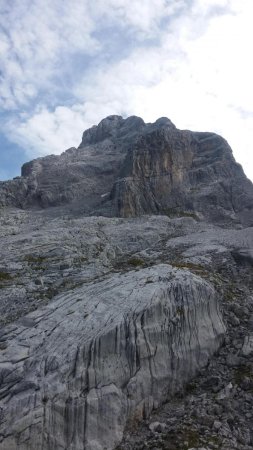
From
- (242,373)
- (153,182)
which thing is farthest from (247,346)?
(153,182)

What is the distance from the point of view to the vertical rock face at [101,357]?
1636 centimetres

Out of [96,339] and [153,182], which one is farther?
[153,182]

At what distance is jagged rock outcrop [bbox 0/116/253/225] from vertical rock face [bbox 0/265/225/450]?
1432 inches

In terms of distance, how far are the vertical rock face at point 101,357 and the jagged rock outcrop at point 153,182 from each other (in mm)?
36363

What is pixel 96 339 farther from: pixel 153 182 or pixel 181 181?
pixel 181 181

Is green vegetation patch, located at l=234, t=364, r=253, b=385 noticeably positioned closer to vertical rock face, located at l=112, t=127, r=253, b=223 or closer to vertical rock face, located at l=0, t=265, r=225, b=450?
vertical rock face, located at l=0, t=265, r=225, b=450

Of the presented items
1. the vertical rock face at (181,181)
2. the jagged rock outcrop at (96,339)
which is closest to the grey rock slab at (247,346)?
the jagged rock outcrop at (96,339)

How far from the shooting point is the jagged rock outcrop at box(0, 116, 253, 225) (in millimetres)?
62906

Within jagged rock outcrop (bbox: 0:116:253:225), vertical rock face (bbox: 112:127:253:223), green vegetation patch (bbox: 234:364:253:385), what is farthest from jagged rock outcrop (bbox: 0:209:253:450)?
jagged rock outcrop (bbox: 0:116:253:225)

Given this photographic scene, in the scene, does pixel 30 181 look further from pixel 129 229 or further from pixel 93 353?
pixel 93 353

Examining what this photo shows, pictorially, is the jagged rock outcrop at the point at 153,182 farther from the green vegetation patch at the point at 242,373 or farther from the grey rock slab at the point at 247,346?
the green vegetation patch at the point at 242,373

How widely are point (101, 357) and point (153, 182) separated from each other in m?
50.8

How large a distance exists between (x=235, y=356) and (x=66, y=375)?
31.5 ft

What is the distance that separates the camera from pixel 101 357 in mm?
19078
